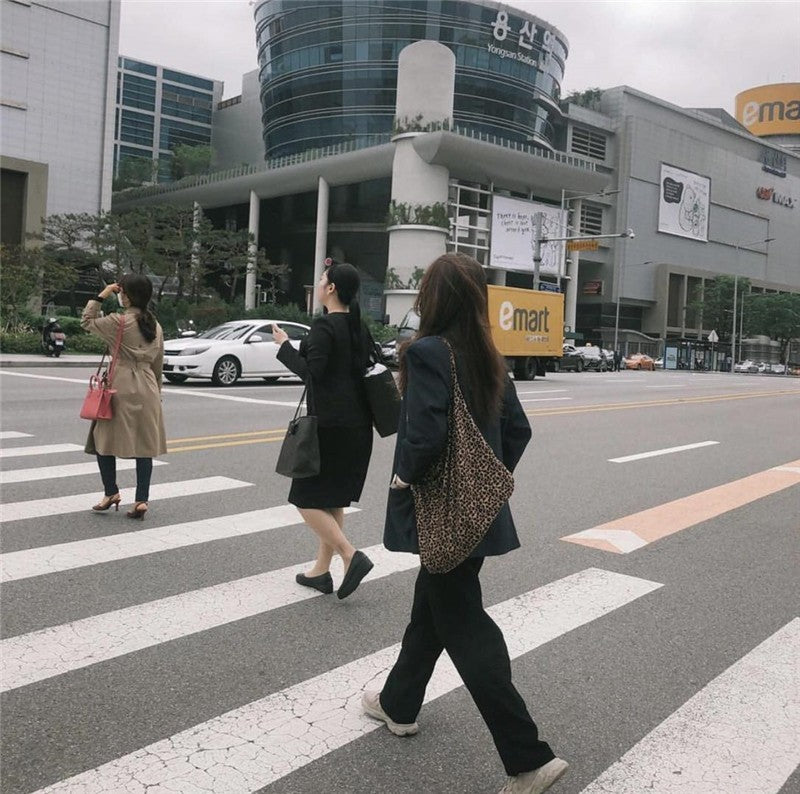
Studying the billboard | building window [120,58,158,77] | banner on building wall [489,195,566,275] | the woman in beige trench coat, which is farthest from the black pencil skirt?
the billboard

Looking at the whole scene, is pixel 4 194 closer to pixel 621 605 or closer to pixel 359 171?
pixel 359 171

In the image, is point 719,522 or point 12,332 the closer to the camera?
point 719,522

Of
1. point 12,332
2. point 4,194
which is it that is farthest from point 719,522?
point 4,194

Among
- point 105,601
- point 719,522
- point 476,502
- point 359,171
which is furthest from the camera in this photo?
point 359,171

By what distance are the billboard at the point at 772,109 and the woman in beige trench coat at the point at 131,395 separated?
130 metres

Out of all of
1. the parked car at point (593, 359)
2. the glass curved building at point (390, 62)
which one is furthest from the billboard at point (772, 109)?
the parked car at point (593, 359)

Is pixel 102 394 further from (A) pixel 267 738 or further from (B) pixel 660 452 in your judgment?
(B) pixel 660 452

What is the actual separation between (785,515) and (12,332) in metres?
25.8

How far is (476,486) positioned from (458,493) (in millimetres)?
66

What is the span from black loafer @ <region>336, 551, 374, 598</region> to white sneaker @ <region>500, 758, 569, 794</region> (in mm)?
1907

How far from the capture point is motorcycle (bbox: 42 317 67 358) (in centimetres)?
2502

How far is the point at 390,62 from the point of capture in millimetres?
64250

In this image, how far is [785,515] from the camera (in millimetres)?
7613

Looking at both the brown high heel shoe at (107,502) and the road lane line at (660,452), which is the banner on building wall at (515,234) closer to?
the road lane line at (660,452)
